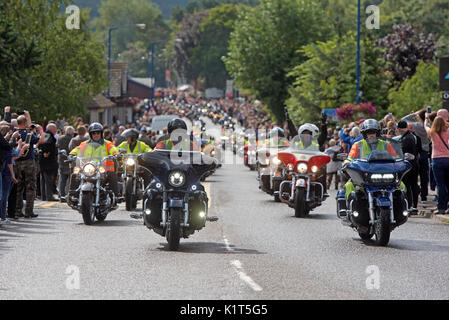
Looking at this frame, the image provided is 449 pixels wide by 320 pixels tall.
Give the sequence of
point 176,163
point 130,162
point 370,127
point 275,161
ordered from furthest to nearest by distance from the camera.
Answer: point 275,161 < point 130,162 < point 370,127 < point 176,163

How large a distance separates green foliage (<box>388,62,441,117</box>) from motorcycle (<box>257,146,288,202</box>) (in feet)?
87.3

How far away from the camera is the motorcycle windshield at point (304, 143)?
2066 cm

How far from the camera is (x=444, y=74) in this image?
2517 cm

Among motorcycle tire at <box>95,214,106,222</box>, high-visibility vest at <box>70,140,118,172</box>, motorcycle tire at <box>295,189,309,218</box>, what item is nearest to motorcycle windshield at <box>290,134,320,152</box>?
motorcycle tire at <box>295,189,309,218</box>

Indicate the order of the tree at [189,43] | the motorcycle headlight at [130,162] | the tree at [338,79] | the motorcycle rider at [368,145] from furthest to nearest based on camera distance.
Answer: the tree at [189,43] < the tree at [338,79] < the motorcycle headlight at [130,162] < the motorcycle rider at [368,145]

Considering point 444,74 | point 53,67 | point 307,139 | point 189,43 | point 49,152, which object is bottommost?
point 49,152

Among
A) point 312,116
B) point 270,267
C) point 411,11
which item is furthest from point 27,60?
point 411,11

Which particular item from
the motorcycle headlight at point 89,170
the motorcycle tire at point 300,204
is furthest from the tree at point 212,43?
the motorcycle headlight at point 89,170

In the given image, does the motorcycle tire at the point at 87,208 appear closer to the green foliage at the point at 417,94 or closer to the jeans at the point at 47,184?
the jeans at the point at 47,184

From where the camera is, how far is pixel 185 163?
46.4 ft

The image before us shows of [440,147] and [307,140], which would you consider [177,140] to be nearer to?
[440,147]

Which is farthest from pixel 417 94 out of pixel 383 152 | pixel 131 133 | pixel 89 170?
pixel 383 152

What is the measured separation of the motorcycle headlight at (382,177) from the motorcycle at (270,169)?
7.81 meters

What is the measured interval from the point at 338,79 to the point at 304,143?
120 feet
